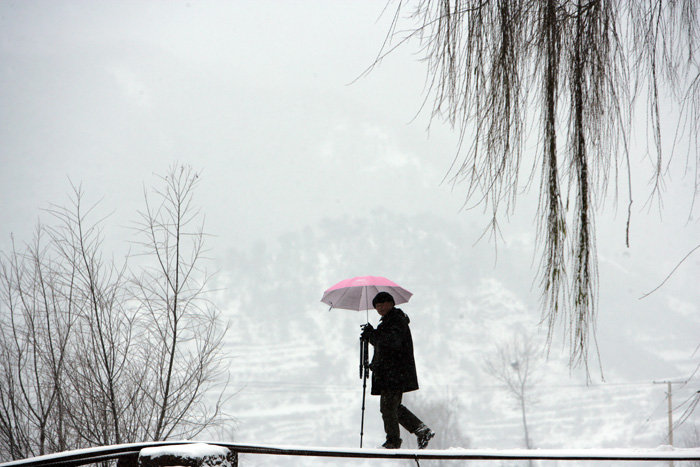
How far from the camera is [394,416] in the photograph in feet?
13.2

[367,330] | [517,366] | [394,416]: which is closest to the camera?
[394,416]

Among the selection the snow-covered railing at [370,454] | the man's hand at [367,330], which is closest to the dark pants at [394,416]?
the man's hand at [367,330]

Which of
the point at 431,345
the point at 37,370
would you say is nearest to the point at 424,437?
the point at 37,370

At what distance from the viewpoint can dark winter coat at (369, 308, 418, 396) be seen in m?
4.00

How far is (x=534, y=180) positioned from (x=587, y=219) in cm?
18

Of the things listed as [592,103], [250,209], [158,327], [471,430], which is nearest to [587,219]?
[592,103]

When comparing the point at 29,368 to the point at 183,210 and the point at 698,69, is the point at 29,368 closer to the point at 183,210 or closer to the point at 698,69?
the point at 183,210

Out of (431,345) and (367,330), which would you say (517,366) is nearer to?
(431,345)

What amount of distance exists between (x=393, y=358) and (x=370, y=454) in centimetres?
277

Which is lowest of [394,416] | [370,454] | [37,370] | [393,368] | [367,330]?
[37,370]

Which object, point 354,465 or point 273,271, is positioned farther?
point 273,271

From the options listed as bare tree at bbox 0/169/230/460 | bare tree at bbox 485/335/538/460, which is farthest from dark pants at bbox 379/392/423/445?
bare tree at bbox 485/335/538/460

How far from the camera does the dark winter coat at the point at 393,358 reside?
13.1ft

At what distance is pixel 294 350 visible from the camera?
12781 cm
